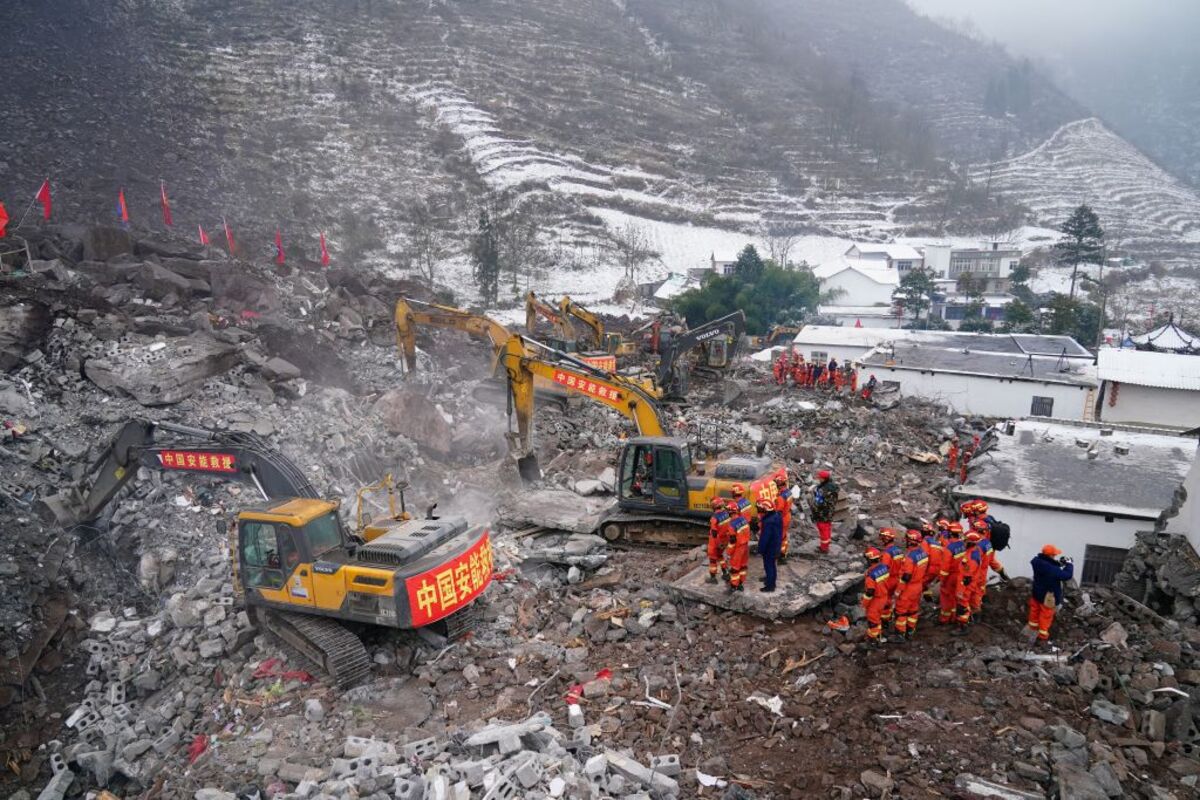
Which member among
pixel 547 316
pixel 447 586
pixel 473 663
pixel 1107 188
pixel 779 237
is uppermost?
pixel 1107 188

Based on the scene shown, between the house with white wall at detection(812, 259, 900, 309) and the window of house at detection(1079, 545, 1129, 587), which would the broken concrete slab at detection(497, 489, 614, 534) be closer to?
the window of house at detection(1079, 545, 1129, 587)

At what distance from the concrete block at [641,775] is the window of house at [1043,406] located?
22056mm

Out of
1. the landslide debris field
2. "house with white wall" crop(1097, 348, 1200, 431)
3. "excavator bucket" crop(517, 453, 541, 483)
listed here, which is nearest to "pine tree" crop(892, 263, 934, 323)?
"house with white wall" crop(1097, 348, 1200, 431)

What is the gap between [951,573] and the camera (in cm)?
797

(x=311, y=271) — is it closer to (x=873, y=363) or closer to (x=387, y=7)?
(x=873, y=363)

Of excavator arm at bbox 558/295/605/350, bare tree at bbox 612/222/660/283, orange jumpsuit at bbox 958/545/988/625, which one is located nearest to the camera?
orange jumpsuit at bbox 958/545/988/625

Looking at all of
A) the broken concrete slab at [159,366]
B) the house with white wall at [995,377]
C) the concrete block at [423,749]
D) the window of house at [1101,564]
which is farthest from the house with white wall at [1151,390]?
the broken concrete slab at [159,366]

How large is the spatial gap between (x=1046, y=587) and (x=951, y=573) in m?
0.88

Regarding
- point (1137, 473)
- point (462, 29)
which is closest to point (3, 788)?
point (1137, 473)

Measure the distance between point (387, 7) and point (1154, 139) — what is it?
142 m

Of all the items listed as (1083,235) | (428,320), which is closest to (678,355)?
(428,320)

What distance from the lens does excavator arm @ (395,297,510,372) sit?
1734 centimetres

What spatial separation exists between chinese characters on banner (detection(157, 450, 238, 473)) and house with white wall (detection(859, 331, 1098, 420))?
2080 cm

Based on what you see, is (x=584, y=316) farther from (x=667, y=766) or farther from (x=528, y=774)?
(x=528, y=774)
